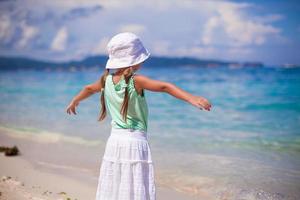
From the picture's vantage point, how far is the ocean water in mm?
5027

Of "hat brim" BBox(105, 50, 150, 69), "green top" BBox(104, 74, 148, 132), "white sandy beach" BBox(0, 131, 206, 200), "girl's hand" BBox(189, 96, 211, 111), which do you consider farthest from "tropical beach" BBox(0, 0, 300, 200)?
"girl's hand" BBox(189, 96, 211, 111)

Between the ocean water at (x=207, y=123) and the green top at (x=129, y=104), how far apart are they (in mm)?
1770

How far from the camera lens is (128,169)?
2932 mm

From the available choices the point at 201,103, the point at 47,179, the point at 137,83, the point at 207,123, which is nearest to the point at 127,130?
the point at 137,83

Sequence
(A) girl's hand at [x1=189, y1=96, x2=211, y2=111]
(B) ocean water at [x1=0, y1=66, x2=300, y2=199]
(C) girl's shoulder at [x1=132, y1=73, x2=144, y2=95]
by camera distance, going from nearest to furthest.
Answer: (A) girl's hand at [x1=189, y1=96, x2=211, y2=111] < (C) girl's shoulder at [x1=132, y1=73, x2=144, y2=95] < (B) ocean water at [x1=0, y1=66, x2=300, y2=199]

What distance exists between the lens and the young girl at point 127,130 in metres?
2.91

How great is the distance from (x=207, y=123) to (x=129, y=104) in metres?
5.90

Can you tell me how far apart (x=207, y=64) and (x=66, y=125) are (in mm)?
7515

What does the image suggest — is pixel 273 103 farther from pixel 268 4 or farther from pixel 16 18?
pixel 16 18

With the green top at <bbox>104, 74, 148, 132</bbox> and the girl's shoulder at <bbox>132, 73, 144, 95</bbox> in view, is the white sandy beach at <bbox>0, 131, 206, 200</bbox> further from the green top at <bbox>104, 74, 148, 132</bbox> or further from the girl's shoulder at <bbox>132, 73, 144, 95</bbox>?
the girl's shoulder at <bbox>132, 73, 144, 95</bbox>

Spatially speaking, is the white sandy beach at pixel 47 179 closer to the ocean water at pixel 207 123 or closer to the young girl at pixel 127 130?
the ocean water at pixel 207 123

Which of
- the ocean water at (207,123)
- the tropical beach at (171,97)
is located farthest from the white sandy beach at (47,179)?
the ocean water at (207,123)

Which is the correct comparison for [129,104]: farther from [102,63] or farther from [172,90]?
[102,63]

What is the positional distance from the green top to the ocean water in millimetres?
1770
